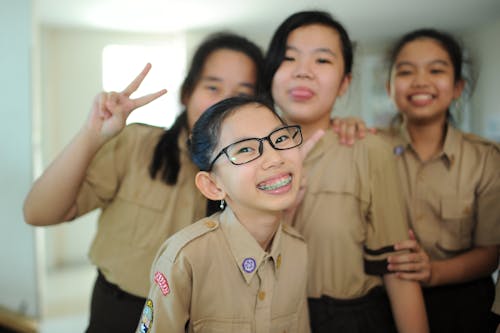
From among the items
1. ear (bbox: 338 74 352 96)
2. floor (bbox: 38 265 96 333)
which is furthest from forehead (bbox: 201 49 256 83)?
floor (bbox: 38 265 96 333)

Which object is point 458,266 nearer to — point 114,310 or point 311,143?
point 311,143

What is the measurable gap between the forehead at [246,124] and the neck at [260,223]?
6.4 inches

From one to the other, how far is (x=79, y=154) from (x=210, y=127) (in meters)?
0.34

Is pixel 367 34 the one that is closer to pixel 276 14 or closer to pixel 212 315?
pixel 276 14

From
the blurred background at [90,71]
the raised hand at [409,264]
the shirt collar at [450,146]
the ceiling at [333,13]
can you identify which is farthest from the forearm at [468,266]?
the ceiling at [333,13]

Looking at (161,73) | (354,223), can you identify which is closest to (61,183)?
(161,73)

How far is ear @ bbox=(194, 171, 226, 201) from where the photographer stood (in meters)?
0.85

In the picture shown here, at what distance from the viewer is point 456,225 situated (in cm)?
117

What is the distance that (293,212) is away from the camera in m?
1.04

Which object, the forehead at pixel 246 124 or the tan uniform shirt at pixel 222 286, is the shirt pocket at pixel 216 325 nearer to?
the tan uniform shirt at pixel 222 286

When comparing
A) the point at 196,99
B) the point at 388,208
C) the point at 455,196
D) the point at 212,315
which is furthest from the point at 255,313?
the point at 455,196

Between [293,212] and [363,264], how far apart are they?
0.71 feet

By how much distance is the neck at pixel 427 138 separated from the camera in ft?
4.21

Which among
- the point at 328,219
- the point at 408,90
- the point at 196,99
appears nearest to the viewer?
the point at 328,219
